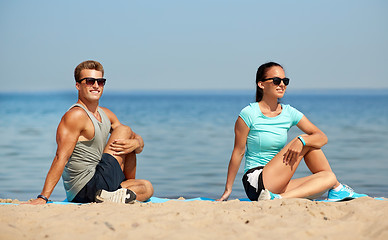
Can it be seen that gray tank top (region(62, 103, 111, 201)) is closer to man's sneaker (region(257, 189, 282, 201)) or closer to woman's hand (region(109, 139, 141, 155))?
woman's hand (region(109, 139, 141, 155))

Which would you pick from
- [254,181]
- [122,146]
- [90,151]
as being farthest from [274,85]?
[90,151]

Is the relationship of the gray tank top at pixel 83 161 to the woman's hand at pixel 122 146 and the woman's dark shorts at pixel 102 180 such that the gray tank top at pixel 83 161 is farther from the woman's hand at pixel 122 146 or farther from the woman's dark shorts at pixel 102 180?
the woman's hand at pixel 122 146

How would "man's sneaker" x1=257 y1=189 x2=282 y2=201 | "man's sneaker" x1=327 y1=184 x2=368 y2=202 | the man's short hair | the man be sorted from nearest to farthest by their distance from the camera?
the man → "man's sneaker" x1=257 y1=189 x2=282 y2=201 → the man's short hair → "man's sneaker" x1=327 y1=184 x2=368 y2=202

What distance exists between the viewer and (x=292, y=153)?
4.90m

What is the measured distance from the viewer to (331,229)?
369cm

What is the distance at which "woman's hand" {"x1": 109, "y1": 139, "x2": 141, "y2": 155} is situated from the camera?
17.2ft

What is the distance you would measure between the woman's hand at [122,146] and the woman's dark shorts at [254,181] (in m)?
1.22

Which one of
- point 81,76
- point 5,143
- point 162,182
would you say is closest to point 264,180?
point 81,76

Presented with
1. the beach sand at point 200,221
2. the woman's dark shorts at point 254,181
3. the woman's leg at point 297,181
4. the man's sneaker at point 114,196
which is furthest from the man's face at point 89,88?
the woman's leg at point 297,181

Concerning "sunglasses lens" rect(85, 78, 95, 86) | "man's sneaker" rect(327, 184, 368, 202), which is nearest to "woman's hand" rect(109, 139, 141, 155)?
"sunglasses lens" rect(85, 78, 95, 86)

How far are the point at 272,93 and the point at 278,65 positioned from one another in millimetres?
311

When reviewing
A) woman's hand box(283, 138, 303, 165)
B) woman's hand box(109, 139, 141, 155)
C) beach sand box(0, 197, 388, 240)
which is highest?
woman's hand box(283, 138, 303, 165)

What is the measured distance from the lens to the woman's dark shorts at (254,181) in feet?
16.4

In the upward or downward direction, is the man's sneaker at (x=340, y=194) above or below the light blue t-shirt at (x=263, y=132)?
below
